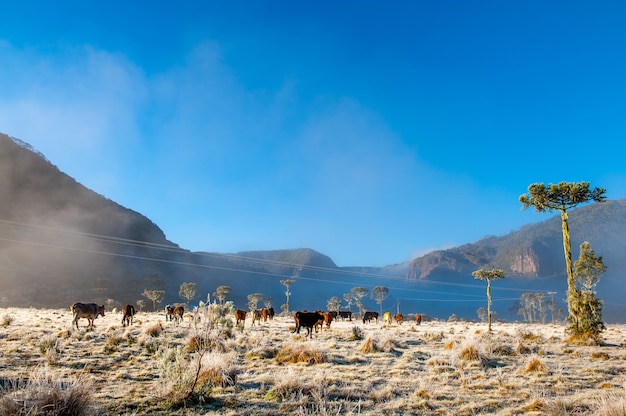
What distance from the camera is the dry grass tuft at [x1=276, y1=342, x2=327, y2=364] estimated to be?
44.3 feet

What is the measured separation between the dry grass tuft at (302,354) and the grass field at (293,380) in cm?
4

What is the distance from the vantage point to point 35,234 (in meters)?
124

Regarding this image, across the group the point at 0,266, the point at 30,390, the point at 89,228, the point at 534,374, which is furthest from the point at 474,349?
the point at 89,228

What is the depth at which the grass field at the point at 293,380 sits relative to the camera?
26.0ft

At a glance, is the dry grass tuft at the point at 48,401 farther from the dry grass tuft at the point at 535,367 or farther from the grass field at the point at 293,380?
the dry grass tuft at the point at 535,367

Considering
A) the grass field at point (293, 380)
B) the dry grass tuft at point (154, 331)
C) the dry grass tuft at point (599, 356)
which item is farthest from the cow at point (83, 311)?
the dry grass tuft at point (599, 356)

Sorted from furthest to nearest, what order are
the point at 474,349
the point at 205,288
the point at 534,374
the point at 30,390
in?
1. the point at 205,288
2. the point at 474,349
3. the point at 534,374
4. the point at 30,390

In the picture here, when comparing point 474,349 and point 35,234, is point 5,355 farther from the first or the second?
point 35,234

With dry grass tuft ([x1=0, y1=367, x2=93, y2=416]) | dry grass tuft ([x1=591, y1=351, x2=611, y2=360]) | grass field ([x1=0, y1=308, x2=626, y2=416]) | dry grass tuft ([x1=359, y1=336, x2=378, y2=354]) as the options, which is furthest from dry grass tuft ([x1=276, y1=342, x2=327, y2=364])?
dry grass tuft ([x1=591, y1=351, x2=611, y2=360])

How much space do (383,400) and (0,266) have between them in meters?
126

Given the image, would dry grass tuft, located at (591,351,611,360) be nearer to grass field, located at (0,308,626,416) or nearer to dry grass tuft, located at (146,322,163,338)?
grass field, located at (0,308,626,416)

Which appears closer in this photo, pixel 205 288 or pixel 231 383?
pixel 231 383

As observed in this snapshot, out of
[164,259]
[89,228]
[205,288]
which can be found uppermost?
[89,228]

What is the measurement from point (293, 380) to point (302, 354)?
4.18m
